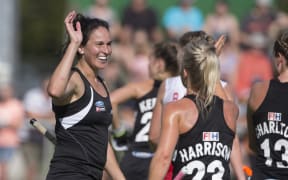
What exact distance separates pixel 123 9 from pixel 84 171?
32.1 feet

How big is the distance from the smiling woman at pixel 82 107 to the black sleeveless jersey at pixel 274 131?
1274 millimetres

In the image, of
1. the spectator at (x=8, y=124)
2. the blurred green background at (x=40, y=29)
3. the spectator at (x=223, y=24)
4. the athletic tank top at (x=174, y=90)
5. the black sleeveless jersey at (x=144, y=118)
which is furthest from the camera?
the blurred green background at (x=40, y=29)

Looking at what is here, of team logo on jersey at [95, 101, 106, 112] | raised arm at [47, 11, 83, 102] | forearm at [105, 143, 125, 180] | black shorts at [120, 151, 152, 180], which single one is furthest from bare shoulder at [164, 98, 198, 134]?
black shorts at [120, 151, 152, 180]

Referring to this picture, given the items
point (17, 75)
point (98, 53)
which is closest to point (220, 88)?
point (98, 53)

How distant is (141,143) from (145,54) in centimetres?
599

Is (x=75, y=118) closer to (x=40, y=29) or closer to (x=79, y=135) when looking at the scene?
(x=79, y=135)

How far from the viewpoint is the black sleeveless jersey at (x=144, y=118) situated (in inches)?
359

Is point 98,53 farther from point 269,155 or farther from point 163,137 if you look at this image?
point 269,155

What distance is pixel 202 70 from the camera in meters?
6.76

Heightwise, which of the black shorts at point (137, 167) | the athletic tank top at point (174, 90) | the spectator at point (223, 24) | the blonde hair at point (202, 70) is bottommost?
the black shorts at point (137, 167)

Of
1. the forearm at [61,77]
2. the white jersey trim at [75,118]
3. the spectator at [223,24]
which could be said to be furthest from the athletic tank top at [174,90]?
the spectator at [223,24]

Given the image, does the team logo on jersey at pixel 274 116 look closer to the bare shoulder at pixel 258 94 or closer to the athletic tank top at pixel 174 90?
the bare shoulder at pixel 258 94

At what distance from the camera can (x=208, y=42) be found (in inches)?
280

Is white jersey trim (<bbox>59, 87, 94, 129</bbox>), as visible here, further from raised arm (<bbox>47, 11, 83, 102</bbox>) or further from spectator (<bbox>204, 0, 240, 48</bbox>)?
spectator (<bbox>204, 0, 240, 48</bbox>)
